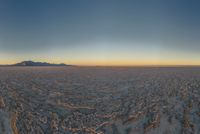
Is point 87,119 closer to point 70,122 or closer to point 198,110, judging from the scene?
point 70,122

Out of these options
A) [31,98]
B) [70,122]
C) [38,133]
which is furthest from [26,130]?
[31,98]

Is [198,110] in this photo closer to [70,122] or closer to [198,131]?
[198,131]

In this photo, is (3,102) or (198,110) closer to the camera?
(198,110)

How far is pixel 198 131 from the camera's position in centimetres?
1226

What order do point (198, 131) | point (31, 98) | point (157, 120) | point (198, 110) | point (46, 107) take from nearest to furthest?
1. point (198, 131)
2. point (157, 120)
3. point (198, 110)
4. point (46, 107)
5. point (31, 98)

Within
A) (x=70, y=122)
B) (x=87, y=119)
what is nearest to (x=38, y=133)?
(x=70, y=122)

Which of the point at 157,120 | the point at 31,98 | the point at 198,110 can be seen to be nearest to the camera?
the point at 157,120

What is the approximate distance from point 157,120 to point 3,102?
1066cm

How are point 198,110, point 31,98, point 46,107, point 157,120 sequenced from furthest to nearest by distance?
point 31,98, point 46,107, point 198,110, point 157,120

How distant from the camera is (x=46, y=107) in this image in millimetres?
16250

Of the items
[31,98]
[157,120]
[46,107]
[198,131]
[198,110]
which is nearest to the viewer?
[198,131]

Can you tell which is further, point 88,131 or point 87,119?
point 87,119

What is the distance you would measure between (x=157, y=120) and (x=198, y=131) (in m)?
2.28

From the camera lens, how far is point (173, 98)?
18.9m
